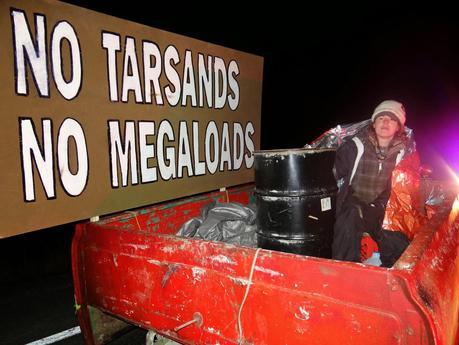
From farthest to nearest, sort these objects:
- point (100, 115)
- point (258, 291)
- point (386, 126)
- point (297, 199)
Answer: point (386, 126), point (100, 115), point (297, 199), point (258, 291)

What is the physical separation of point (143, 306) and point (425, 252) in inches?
65.8

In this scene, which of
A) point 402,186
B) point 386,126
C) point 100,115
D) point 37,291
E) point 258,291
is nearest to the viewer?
point 258,291

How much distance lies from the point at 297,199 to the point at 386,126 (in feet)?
4.12

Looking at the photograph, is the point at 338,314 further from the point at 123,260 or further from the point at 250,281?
the point at 123,260

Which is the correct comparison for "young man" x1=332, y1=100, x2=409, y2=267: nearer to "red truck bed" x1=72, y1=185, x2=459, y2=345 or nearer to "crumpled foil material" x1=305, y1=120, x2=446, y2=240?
"crumpled foil material" x1=305, y1=120, x2=446, y2=240

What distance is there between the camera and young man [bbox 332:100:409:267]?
2.92 m

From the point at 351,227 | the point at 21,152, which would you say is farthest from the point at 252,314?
the point at 21,152

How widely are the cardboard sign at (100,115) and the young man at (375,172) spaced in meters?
1.60

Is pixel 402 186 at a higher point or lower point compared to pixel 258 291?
higher

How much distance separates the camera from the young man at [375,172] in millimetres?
2922

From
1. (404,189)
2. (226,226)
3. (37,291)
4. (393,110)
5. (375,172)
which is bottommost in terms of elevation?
(37,291)

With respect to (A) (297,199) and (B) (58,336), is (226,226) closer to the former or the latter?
(A) (297,199)

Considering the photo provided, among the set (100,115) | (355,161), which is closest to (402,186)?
(355,161)

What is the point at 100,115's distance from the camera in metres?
2.83
